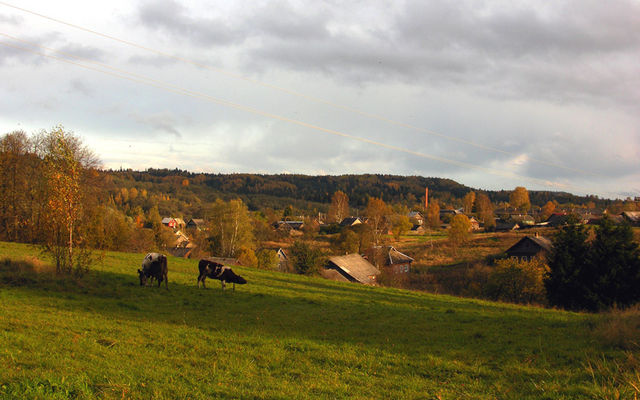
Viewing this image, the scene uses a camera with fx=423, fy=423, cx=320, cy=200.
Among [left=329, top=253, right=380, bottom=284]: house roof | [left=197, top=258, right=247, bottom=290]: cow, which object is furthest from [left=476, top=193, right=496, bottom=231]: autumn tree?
[left=197, top=258, right=247, bottom=290]: cow

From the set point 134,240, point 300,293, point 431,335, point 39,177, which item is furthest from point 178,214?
point 431,335

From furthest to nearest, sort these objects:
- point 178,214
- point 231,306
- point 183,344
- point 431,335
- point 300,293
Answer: point 178,214 → point 300,293 → point 231,306 → point 431,335 → point 183,344

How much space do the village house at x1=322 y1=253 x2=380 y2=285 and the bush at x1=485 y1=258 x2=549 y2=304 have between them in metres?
15.4

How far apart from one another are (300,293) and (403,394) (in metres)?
16.5

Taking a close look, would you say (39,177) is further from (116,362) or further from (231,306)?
(116,362)

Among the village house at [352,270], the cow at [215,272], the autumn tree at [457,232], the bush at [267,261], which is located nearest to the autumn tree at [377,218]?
the autumn tree at [457,232]

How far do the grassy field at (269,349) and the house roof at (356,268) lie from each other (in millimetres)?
30598

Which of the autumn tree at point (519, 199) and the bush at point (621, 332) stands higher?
the autumn tree at point (519, 199)

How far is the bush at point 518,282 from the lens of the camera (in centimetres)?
3619

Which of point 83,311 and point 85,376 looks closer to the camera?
point 85,376

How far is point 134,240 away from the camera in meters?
49.4

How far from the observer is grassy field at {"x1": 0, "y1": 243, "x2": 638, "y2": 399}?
23.7 feet

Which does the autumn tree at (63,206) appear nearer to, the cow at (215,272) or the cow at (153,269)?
the cow at (153,269)

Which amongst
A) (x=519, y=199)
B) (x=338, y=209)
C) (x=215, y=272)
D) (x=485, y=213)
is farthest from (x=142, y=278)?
(x=519, y=199)
